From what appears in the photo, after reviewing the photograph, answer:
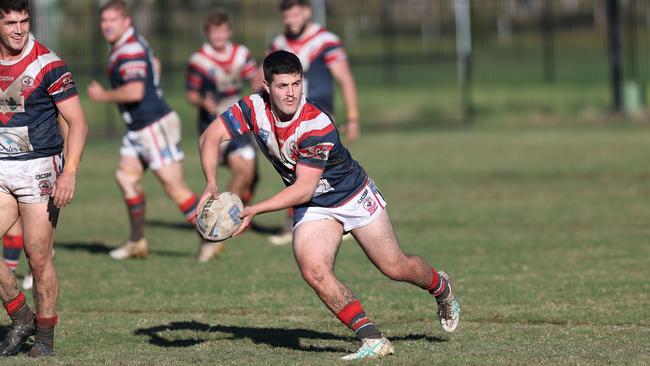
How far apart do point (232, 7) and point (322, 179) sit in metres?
24.3

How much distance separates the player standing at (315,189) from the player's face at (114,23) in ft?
14.6

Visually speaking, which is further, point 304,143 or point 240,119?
point 240,119

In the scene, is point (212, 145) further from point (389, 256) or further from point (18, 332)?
point (18, 332)

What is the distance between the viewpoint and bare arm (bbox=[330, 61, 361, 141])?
12.0m

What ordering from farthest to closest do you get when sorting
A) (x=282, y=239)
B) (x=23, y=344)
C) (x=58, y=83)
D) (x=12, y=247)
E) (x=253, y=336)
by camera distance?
(x=282, y=239), (x=12, y=247), (x=253, y=336), (x=23, y=344), (x=58, y=83)

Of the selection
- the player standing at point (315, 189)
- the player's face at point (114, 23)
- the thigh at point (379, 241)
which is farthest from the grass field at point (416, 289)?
the player's face at point (114, 23)

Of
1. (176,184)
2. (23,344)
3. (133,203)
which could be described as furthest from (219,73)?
(23,344)

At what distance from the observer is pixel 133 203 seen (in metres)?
11.6

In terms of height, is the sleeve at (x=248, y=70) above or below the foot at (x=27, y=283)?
above

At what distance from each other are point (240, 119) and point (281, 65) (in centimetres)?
51

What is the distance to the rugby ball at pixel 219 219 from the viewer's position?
656 centimetres

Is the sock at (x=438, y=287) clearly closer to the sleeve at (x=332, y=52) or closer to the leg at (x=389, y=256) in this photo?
the leg at (x=389, y=256)

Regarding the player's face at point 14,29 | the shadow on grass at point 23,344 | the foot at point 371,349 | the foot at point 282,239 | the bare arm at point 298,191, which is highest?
the player's face at point 14,29

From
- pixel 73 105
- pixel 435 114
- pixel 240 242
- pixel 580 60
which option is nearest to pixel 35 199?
pixel 73 105
